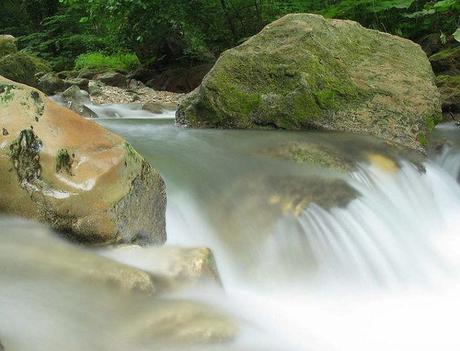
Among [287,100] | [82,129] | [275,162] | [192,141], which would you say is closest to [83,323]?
[82,129]

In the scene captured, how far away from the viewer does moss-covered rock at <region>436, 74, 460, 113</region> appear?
7898 millimetres

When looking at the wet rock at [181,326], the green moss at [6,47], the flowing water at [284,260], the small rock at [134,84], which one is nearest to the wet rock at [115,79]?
the small rock at [134,84]

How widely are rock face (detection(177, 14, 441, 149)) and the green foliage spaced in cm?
869

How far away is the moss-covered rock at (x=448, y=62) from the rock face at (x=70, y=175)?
7.16 meters

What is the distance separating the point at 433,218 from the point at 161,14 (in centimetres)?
831

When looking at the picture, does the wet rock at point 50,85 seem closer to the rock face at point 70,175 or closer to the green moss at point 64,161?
the rock face at point 70,175

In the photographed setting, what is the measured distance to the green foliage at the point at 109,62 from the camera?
15.3m

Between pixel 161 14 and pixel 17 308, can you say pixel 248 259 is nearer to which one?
pixel 17 308

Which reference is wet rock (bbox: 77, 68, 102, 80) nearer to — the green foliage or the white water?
the green foliage

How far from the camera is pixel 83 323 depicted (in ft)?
7.79

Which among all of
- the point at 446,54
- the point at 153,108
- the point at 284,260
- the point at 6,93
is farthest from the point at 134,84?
the point at 284,260

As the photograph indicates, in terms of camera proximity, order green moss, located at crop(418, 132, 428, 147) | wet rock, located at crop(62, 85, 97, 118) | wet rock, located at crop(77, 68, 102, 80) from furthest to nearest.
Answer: wet rock, located at crop(77, 68, 102, 80) < wet rock, located at crop(62, 85, 97, 118) < green moss, located at crop(418, 132, 428, 147)

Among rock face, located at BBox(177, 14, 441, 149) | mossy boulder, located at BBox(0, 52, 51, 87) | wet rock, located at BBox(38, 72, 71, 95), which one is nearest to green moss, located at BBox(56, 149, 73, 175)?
rock face, located at BBox(177, 14, 441, 149)

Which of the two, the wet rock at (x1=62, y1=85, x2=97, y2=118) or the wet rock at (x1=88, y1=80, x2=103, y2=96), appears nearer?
the wet rock at (x1=62, y1=85, x2=97, y2=118)
